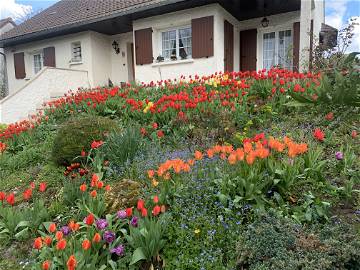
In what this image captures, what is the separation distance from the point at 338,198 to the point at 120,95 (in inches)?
201

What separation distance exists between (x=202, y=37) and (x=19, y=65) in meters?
10.6

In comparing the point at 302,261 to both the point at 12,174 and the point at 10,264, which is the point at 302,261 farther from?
the point at 12,174

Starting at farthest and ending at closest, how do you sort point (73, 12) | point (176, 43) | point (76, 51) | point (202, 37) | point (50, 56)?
point (73, 12) < point (50, 56) < point (76, 51) < point (176, 43) < point (202, 37)

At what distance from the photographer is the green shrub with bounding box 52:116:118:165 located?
409cm

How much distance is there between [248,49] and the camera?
12398mm

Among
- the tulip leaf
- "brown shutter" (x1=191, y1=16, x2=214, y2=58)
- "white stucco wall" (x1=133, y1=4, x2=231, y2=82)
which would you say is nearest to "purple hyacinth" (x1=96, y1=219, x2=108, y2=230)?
the tulip leaf

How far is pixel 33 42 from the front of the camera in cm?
1523

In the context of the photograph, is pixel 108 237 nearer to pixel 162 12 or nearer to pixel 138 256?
pixel 138 256

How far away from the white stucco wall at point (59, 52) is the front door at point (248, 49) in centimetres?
671

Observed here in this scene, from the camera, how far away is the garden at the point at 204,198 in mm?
2131

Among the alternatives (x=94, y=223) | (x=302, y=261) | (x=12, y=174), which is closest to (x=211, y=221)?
(x=302, y=261)

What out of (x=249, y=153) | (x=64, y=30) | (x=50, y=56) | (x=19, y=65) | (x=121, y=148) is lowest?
(x=121, y=148)

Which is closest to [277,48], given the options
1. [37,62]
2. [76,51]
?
[76,51]

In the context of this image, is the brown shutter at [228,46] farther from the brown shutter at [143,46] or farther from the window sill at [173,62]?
the brown shutter at [143,46]
